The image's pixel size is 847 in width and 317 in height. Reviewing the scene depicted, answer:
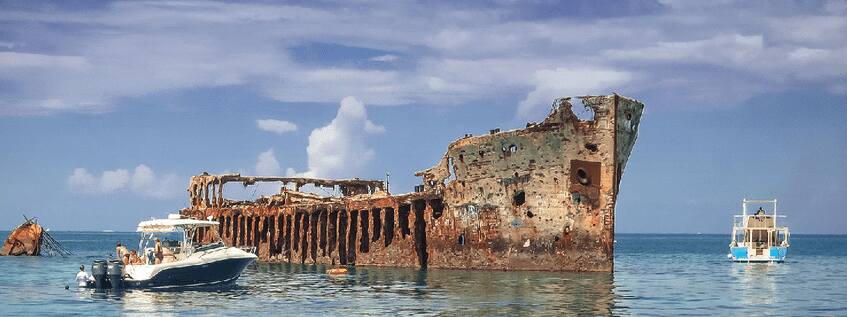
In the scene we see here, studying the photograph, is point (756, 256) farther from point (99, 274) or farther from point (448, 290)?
point (99, 274)

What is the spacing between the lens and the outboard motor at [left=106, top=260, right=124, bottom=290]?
1328 inches

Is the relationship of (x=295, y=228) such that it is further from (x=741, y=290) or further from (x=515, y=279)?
(x=741, y=290)

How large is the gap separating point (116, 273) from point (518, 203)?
13.7 meters

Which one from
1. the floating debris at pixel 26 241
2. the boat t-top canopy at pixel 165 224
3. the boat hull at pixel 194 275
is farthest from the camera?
the floating debris at pixel 26 241

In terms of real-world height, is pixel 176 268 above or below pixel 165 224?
below

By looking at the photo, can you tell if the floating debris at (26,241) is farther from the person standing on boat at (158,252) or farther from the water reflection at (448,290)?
the person standing on boat at (158,252)

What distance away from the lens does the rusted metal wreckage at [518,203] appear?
36750mm

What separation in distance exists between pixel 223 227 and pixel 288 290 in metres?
25.3

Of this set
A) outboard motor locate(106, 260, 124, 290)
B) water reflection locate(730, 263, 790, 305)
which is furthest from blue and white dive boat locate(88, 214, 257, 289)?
water reflection locate(730, 263, 790, 305)

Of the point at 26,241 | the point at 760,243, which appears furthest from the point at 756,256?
the point at 26,241

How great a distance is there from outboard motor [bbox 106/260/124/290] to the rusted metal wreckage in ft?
40.6

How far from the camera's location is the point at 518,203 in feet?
126

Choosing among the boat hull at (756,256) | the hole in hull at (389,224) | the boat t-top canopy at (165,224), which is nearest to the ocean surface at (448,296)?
the hole in hull at (389,224)

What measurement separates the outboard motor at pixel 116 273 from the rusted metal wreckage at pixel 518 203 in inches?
487
